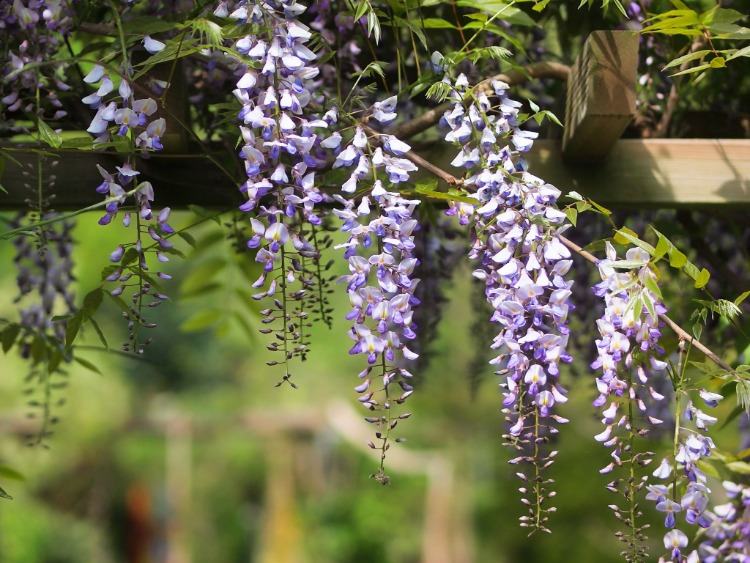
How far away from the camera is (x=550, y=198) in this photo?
1.09 metres

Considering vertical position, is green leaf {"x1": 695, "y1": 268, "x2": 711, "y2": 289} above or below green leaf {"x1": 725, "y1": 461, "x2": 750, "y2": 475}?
above

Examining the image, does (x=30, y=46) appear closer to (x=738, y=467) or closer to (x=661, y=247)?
(x=661, y=247)

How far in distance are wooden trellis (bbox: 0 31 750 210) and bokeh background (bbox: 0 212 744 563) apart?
5.22 metres

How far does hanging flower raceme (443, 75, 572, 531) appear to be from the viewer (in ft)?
3.50

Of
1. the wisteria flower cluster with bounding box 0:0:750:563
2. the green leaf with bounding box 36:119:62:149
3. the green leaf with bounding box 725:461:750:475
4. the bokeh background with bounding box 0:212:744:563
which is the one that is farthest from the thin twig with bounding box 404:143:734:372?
the bokeh background with bounding box 0:212:744:563

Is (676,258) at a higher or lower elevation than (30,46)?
lower

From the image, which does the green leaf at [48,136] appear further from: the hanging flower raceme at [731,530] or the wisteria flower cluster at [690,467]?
the hanging flower raceme at [731,530]

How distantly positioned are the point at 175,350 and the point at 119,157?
8.11 metres

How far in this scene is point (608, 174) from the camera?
136 cm

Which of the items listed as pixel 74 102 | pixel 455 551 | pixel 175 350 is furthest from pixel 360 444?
pixel 74 102

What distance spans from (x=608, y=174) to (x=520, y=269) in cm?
35

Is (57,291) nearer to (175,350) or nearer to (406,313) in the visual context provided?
(406,313)

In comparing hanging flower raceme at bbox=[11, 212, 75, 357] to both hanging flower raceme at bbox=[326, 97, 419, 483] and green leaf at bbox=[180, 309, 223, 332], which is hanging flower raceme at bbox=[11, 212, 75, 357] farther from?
hanging flower raceme at bbox=[326, 97, 419, 483]

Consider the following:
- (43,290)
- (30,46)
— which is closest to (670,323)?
(30,46)
